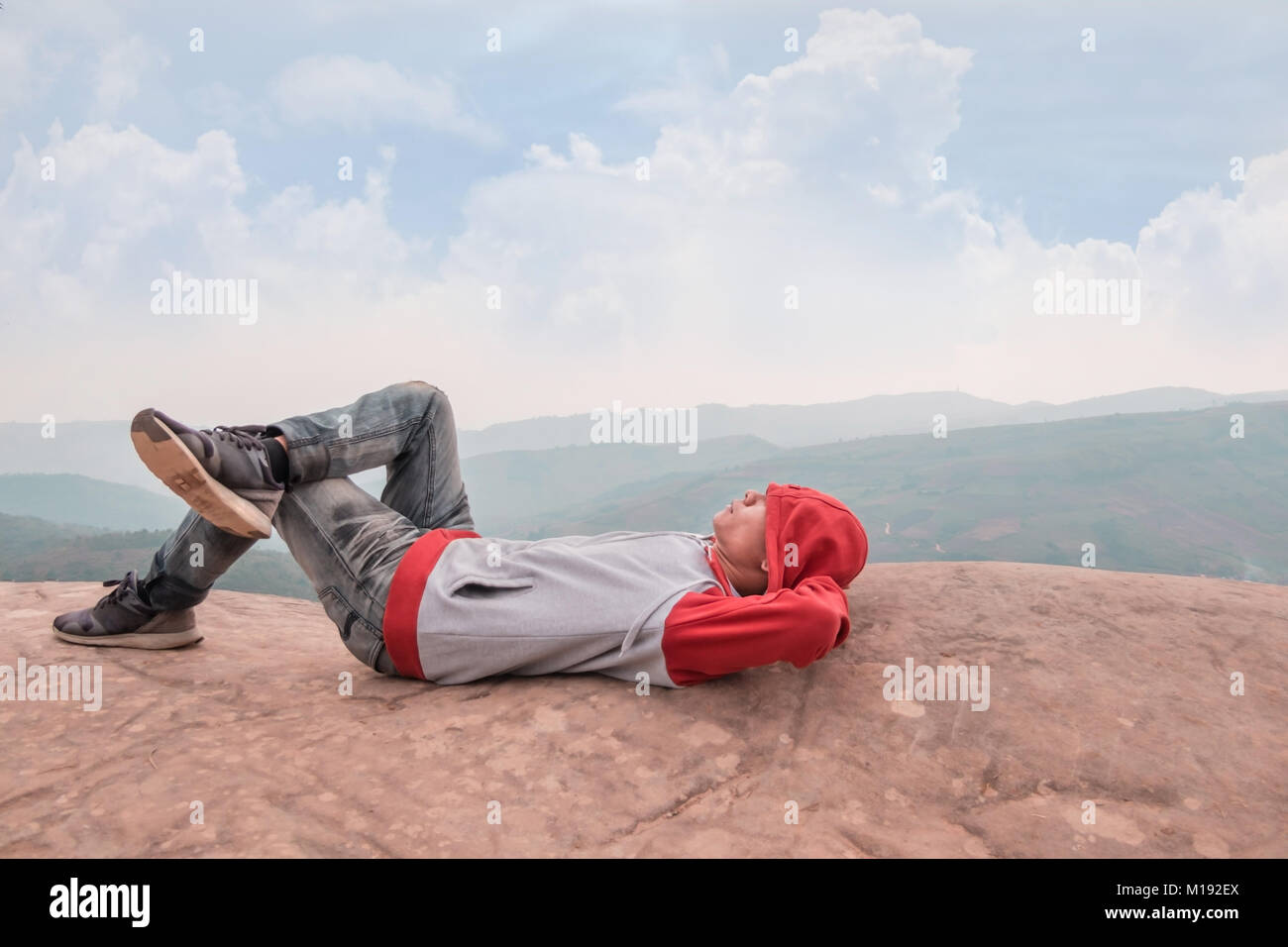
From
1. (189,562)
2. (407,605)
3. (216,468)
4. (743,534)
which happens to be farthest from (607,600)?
(189,562)

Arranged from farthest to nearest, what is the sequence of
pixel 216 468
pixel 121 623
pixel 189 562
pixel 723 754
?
1. pixel 121 623
2. pixel 189 562
3. pixel 216 468
4. pixel 723 754

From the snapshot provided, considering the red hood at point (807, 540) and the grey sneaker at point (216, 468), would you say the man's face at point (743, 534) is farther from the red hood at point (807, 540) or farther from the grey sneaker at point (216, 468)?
the grey sneaker at point (216, 468)

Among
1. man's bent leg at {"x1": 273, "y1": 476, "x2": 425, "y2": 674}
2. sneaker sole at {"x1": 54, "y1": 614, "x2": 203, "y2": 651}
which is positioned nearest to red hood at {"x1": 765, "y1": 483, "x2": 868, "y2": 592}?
man's bent leg at {"x1": 273, "y1": 476, "x2": 425, "y2": 674}

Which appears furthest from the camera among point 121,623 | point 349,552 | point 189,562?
point 121,623

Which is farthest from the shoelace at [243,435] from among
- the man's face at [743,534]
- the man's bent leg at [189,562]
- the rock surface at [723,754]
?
the man's face at [743,534]

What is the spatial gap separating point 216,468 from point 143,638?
124 cm

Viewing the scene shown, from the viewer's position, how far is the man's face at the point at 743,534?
9.00 ft

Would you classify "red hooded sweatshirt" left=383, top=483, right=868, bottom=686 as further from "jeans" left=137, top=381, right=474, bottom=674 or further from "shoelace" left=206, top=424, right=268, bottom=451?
"shoelace" left=206, top=424, right=268, bottom=451

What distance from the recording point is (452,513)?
324 centimetres

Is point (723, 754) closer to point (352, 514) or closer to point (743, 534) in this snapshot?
point (743, 534)

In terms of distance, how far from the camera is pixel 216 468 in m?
2.42

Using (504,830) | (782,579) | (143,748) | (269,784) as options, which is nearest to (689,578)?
(782,579)

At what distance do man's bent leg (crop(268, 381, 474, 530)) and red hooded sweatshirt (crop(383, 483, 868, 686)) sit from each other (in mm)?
385

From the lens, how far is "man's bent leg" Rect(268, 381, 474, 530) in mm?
2734
